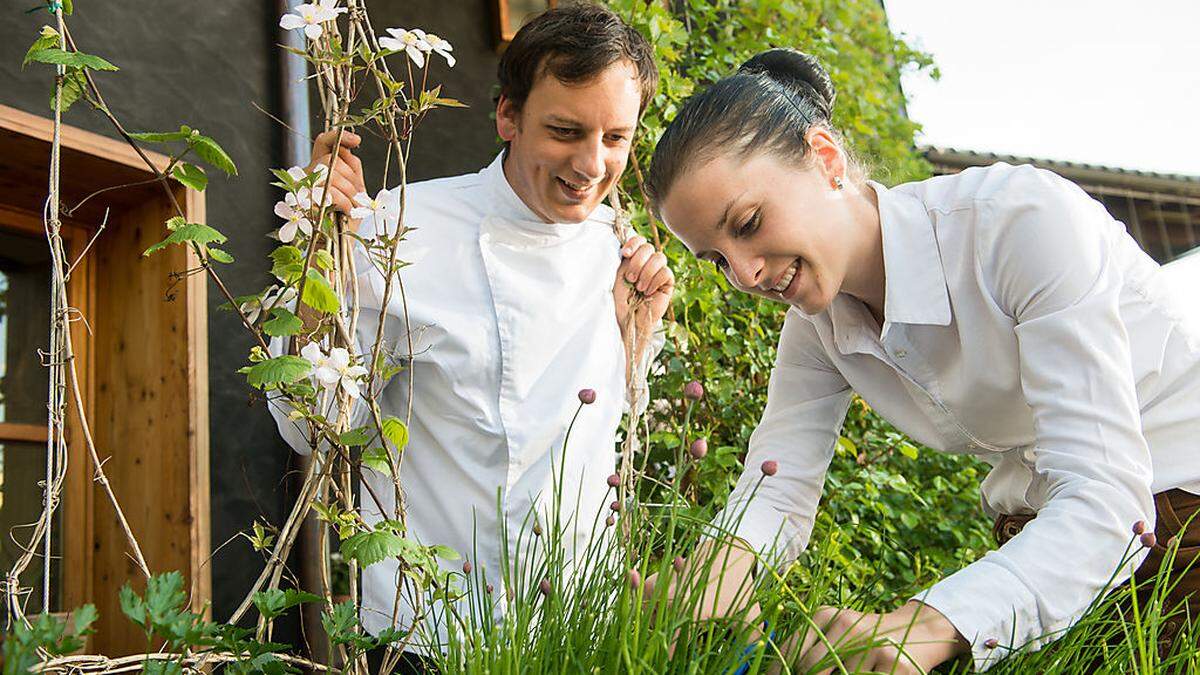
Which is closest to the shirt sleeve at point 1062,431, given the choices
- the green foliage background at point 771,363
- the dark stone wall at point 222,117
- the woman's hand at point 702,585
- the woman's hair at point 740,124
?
the woman's hand at point 702,585

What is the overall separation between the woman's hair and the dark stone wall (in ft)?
6.62

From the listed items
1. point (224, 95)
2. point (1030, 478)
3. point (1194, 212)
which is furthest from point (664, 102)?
point (1194, 212)

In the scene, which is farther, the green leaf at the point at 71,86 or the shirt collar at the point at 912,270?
the shirt collar at the point at 912,270

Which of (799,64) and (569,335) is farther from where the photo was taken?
(569,335)

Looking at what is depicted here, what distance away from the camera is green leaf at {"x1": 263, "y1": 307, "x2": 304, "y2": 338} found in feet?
4.79

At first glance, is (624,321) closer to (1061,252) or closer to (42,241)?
(1061,252)

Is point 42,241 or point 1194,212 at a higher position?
point 1194,212

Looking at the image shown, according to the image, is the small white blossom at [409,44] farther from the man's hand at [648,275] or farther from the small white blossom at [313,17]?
the man's hand at [648,275]

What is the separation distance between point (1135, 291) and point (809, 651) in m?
0.86

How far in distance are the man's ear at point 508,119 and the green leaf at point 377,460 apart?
104 centimetres

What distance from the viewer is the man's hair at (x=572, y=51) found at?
2.20 meters

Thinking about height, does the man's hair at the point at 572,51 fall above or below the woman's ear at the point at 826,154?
above

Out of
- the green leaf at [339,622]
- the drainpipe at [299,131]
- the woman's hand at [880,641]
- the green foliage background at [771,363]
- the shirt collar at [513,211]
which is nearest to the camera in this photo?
the woman's hand at [880,641]

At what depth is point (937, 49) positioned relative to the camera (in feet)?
19.1
